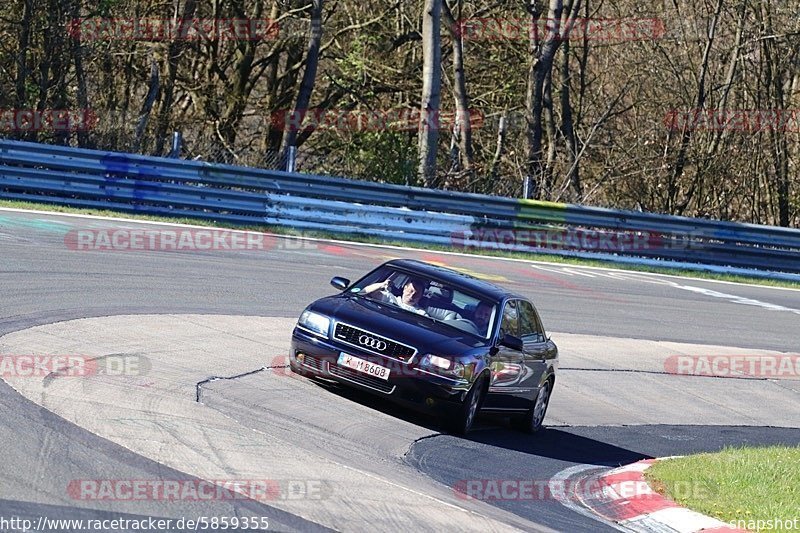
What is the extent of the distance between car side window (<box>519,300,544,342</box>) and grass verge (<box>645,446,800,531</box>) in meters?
1.91

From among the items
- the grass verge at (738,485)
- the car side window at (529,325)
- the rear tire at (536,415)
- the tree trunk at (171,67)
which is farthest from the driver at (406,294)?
the tree trunk at (171,67)

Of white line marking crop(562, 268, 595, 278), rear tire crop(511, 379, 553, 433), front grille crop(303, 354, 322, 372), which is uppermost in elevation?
front grille crop(303, 354, 322, 372)

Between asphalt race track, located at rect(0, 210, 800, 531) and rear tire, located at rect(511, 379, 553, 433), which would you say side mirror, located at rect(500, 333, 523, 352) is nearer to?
asphalt race track, located at rect(0, 210, 800, 531)

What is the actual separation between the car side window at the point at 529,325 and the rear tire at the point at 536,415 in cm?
48

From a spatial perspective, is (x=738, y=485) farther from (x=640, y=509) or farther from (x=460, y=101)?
(x=460, y=101)

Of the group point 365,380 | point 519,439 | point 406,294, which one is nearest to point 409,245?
point 406,294

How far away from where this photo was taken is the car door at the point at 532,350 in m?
11.9

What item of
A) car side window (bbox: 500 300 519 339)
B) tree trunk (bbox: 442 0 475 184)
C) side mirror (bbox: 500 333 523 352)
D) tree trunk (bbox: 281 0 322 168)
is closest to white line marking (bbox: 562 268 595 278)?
tree trunk (bbox: 442 0 475 184)

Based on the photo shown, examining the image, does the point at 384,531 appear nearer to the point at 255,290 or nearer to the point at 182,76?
the point at 255,290

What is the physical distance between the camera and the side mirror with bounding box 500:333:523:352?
11164 mm

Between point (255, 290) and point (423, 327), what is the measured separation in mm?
5715

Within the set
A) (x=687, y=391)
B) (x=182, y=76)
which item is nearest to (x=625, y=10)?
(x=182, y=76)

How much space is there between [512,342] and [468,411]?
0.86 m

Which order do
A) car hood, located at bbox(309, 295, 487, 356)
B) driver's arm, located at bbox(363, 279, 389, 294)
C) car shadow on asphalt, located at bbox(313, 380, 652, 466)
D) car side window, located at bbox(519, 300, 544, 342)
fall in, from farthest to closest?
car side window, located at bbox(519, 300, 544, 342) → driver's arm, located at bbox(363, 279, 389, 294) → car shadow on asphalt, located at bbox(313, 380, 652, 466) → car hood, located at bbox(309, 295, 487, 356)
